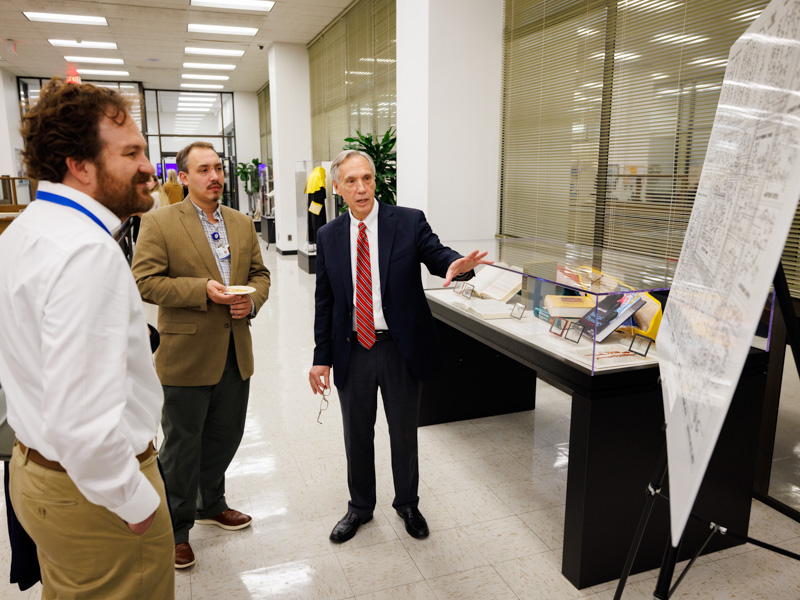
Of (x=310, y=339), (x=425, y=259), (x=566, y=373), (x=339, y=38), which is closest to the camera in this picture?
(x=566, y=373)

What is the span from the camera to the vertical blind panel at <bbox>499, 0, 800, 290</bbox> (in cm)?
348

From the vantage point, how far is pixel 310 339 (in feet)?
20.4

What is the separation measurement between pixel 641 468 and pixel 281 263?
10.0 m

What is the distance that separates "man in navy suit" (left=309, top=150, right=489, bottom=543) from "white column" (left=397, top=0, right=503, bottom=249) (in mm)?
2516

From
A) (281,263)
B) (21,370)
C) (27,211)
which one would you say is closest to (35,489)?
(21,370)

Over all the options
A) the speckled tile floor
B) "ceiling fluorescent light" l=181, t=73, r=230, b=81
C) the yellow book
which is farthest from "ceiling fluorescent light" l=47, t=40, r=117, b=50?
the yellow book

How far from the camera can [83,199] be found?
1.28 meters

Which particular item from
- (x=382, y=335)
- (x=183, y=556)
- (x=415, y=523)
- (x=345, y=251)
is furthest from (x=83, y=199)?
(x=415, y=523)

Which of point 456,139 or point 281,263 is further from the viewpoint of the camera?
point 281,263

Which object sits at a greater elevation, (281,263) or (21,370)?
(21,370)

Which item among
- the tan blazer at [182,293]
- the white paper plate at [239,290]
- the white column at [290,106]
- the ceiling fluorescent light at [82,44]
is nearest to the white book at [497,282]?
the white paper plate at [239,290]

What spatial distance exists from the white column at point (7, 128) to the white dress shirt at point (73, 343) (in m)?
16.1

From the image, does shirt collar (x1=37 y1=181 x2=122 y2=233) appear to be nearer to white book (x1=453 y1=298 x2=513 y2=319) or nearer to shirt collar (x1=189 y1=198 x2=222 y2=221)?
shirt collar (x1=189 y1=198 x2=222 y2=221)

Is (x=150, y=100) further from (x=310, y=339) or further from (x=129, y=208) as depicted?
(x=129, y=208)
